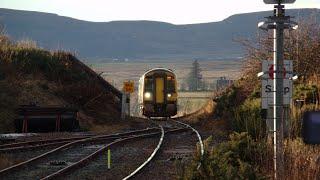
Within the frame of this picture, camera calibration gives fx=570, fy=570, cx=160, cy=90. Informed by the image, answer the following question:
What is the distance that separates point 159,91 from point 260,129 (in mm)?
21864

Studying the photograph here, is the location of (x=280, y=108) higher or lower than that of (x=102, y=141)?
higher

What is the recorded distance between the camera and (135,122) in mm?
32938

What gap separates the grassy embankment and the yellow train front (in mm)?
4228

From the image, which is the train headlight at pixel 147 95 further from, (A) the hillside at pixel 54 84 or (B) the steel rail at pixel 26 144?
(B) the steel rail at pixel 26 144

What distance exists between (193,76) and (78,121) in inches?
6478

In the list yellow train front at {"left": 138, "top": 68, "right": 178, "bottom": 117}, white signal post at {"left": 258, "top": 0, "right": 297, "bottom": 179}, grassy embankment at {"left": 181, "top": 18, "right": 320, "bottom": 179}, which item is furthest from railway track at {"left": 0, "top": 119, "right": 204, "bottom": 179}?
yellow train front at {"left": 138, "top": 68, "right": 178, "bottom": 117}

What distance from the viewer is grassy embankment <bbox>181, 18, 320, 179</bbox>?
7652 millimetres

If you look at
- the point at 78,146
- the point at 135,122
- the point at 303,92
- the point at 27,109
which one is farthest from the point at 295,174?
the point at 135,122

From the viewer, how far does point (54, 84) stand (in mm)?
35312

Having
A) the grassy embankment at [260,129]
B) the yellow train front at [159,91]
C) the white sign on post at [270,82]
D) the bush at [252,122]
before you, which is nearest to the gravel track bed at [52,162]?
the grassy embankment at [260,129]

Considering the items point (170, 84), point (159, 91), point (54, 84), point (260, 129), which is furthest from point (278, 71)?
point (170, 84)

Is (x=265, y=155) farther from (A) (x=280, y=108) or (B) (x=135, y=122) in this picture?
(B) (x=135, y=122)

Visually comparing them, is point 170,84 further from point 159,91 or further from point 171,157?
point 171,157

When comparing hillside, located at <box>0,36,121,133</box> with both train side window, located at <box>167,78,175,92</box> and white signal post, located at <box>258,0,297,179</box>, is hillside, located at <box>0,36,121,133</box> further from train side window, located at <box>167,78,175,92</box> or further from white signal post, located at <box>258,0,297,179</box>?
white signal post, located at <box>258,0,297,179</box>
